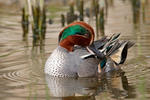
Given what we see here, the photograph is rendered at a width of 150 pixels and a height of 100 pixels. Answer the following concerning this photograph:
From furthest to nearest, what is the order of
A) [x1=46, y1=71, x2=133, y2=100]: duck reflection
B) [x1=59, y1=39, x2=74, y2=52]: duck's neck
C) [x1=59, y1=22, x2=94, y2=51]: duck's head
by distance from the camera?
[x1=59, y1=39, x2=74, y2=52]: duck's neck < [x1=59, y1=22, x2=94, y2=51]: duck's head < [x1=46, y1=71, x2=133, y2=100]: duck reflection

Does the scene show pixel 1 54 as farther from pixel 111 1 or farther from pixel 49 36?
pixel 111 1

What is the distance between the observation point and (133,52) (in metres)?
9.26

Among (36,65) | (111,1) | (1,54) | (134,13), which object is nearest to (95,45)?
(36,65)

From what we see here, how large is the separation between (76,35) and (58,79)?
729 millimetres

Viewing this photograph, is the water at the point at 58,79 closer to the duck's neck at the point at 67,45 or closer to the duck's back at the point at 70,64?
the duck's back at the point at 70,64

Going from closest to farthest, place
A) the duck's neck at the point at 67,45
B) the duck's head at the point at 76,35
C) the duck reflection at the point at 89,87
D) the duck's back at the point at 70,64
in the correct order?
the duck reflection at the point at 89,87, the duck's head at the point at 76,35, the duck's back at the point at 70,64, the duck's neck at the point at 67,45

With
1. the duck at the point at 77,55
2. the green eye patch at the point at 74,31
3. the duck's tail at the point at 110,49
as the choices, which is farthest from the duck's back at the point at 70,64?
the green eye patch at the point at 74,31

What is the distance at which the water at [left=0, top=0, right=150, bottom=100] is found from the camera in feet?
21.5

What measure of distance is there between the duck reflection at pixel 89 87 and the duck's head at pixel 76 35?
21.7 inches

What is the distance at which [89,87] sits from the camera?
23.1 feet

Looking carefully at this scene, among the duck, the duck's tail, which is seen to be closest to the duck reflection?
the duck

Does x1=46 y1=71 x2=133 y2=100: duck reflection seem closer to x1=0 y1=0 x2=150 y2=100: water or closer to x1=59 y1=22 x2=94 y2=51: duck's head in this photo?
x1=0 y1=0 x2=150 y2=100: water

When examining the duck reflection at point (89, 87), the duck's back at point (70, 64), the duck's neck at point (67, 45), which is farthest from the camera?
the duck's neck at point (67, 45)

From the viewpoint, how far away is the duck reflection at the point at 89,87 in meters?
6.51
